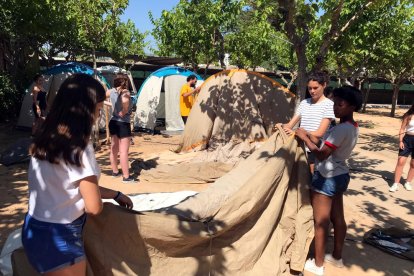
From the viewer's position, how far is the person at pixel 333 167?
329cm

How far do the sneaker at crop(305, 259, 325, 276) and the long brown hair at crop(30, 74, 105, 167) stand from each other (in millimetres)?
2640

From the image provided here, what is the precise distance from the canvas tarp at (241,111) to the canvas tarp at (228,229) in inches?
175

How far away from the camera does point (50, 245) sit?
1870 millimetres

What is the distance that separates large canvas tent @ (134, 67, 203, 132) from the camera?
1230 cm

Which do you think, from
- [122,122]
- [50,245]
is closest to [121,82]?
[122,122]

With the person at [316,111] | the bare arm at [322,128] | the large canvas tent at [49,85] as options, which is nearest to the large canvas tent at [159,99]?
the large canvas tent at [49,85]

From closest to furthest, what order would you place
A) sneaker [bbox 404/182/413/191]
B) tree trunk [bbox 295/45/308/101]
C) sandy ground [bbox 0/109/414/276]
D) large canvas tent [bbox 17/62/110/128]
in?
sandy ground [bbox 0/109/414/276] → tree trunk [bbox 295/45/308/101] → sneaker [bbox 404/182/413/191] → large canvas tent [bbox 17/62/110/128]

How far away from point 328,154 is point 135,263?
186 centimetres

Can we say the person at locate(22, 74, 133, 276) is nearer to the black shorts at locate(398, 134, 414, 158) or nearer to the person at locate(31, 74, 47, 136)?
the black shorts at locate(398, 134, 414, 158)

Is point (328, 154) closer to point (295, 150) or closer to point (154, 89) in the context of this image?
point (295, 150)

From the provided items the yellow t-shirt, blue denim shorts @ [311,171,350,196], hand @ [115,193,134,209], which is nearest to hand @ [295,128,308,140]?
blue denim shorts @ [311,171,350,196]

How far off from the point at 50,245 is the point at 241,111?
6953mm

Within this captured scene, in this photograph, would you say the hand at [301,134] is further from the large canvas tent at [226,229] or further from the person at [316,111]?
the person at [316,111]

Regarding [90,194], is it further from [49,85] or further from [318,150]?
[49,85]
